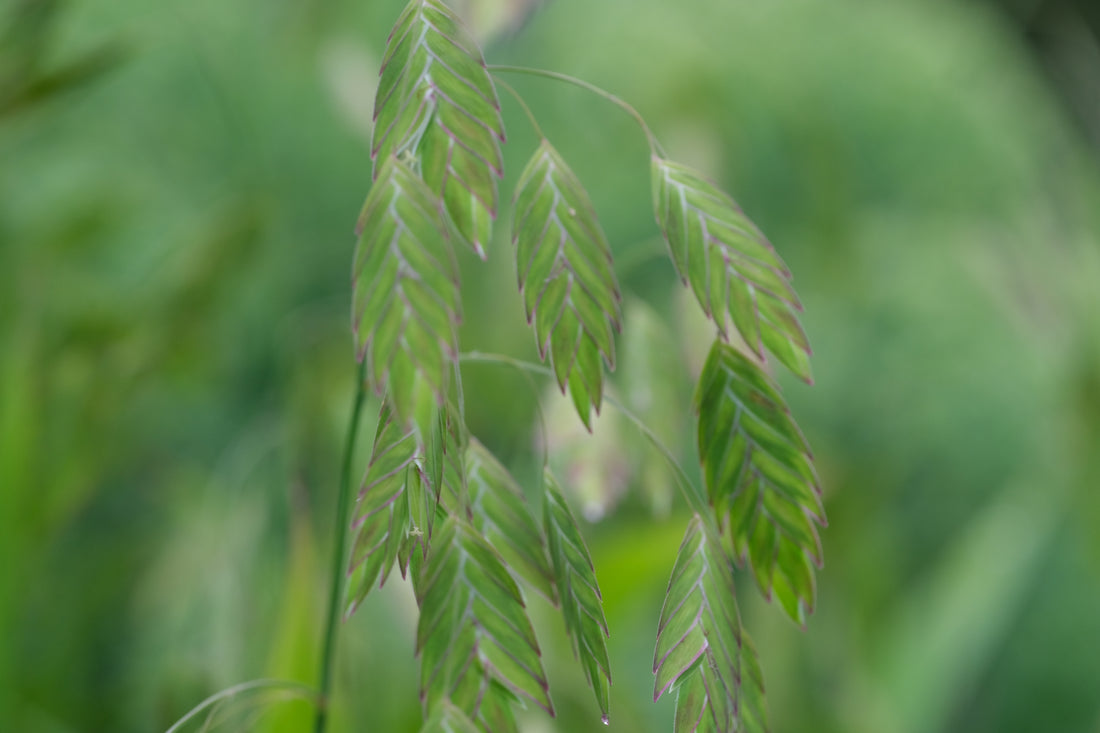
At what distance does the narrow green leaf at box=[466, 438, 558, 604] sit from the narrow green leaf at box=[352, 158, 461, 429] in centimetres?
8

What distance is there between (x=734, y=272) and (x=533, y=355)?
542mm

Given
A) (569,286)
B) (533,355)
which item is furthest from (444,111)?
(533,355)

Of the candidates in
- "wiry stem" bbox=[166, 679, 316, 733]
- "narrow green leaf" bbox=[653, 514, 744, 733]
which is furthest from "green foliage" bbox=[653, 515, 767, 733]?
"wiry stem" bbox=[166, 679, 316, 733]

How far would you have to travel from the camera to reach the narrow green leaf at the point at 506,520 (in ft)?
0.88

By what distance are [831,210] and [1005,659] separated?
451mm

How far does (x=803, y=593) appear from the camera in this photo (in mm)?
256

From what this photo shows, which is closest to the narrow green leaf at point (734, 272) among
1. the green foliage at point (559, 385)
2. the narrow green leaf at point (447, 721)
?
the green foliage at point (559, 385)

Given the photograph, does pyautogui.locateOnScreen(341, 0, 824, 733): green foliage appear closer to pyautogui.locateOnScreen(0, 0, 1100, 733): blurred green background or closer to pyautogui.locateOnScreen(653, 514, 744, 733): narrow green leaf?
pyautogui.locateOnScreen(653, 514, 744, 733): narrow green leaf

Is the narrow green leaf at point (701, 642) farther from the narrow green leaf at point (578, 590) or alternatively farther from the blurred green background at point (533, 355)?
the blurred green background at point (533, 355)

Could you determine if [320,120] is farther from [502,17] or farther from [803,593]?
[803,593]

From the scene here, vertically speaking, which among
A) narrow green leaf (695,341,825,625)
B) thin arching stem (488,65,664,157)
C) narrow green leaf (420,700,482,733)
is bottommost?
narrow green leaf (420,700,482,733)

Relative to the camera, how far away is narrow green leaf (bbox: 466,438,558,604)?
0.27 metres

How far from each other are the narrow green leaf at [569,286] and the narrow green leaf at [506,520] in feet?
0.16

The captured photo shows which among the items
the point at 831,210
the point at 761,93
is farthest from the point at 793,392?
the point at 761,93
